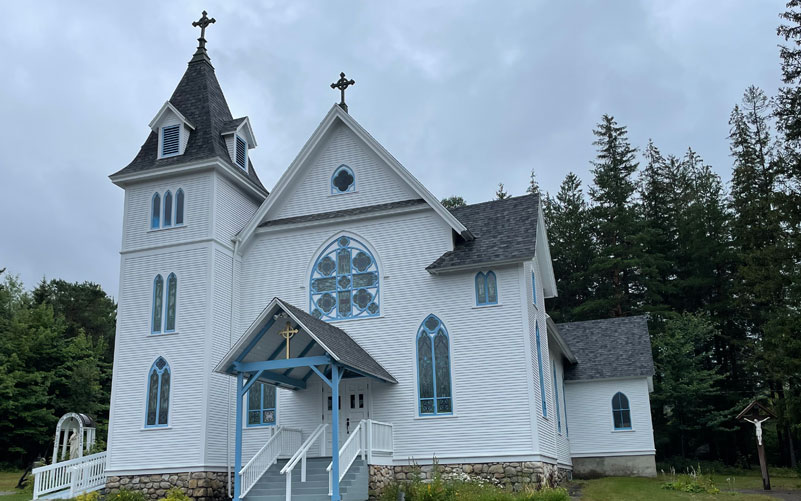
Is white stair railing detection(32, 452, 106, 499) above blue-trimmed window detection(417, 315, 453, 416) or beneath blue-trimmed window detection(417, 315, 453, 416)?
beneath

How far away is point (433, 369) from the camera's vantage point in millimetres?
18641

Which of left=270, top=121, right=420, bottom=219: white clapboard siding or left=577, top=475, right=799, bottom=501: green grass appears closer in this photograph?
left=577, top=475, right=799, bottom=501: green grass

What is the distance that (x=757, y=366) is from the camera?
1352 inches

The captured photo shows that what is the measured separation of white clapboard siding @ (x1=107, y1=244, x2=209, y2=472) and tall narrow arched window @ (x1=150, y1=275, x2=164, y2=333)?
126 millimetres

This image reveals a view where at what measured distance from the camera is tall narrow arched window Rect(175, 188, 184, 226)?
21109mm

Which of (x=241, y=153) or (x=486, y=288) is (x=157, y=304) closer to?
(x=241, y=153)

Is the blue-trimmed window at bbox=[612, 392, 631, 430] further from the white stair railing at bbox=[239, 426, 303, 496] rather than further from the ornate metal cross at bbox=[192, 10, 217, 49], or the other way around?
the ornate metal cross at bbox=[192, 10, 217, 49]

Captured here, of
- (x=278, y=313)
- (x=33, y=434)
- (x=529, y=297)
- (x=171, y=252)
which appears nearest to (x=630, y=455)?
(x=529, y=297)

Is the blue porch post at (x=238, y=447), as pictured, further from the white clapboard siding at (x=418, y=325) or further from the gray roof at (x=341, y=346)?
the white clapboard siding at (x=418, y=325)

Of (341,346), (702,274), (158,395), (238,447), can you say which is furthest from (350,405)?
(702,274)

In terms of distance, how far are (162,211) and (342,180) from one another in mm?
5540

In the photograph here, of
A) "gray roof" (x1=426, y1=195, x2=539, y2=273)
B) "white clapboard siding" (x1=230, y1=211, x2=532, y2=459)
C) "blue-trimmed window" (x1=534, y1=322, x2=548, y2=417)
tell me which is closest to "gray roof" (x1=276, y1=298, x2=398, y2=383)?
"white clapboard siding" (x1=230, y1=211, x2=532, y2=459)

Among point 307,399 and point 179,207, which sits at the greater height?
point 179,207

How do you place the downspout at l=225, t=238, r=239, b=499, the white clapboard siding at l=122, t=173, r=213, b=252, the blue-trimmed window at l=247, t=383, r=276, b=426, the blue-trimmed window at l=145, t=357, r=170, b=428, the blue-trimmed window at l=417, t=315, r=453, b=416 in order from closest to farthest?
1. the blue-trimmed window at l=417, t=315, r=453, b=416
2. the downspout at l=225, t=238, r=239, b=499
3. the blue-trimmed window at l=145, t=357, r=170, b=428
4. the blue-trimmed window at l=247, t=383, r=276, b=426
5. the white clapboard siding at l=122, t=173, r=213, b=252
